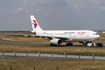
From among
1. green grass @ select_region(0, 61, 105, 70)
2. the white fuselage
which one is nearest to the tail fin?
the white fuselage

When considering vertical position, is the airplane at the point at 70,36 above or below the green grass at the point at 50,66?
above

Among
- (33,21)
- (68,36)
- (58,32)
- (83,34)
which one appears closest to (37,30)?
(33,21)

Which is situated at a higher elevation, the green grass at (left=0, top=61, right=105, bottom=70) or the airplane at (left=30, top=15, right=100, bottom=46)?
the airplane at (left=30, top=15, right=100, bottom=46)

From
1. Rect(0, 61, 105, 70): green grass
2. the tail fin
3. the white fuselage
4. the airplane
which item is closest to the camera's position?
Rect(0, 61, 105, 70): green grass

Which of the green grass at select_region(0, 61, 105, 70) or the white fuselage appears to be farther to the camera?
the white fuselage

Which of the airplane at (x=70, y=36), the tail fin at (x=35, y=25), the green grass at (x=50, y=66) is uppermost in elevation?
the tail fin at (x=35, y=25)

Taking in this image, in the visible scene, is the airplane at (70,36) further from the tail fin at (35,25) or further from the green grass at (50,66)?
the green grass at (50,66)

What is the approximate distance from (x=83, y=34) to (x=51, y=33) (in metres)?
12.7

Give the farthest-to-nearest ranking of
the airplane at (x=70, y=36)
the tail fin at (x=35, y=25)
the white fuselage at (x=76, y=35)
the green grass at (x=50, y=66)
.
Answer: the tail fin at (x=35, y=25), the airplane at (x=70, y=36), the white fuselage at (x=76, y=35), the green grass at (x=50, y=66)

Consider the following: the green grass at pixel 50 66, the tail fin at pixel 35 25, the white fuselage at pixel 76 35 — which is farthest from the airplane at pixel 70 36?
the green grass at pixel 50 66

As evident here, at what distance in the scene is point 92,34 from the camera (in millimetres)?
59688

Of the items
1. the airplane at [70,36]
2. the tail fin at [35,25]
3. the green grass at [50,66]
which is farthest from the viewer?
the tail fin at [35,25]

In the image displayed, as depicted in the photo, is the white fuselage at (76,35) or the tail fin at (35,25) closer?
the white fuselage at (76,35)

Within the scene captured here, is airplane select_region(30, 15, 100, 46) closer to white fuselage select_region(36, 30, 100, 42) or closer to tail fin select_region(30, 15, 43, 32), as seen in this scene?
white fuselage select_region(36, 30, 100, 42)
